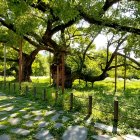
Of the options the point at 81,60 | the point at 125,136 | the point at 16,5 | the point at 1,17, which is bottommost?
the point at 125,136

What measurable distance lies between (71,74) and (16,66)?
74.3 feet

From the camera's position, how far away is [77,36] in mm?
37656

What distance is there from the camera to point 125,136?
357 inches

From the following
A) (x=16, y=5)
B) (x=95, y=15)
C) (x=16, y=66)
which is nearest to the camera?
(x=16, y=5)

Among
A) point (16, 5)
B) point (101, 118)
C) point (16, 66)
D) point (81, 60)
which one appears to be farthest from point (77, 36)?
point (101, 118)

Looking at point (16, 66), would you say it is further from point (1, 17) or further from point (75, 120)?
point (75, 120)

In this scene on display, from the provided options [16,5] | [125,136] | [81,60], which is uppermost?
[16,5]

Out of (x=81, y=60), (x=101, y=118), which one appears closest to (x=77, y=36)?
(x=81, y=60)

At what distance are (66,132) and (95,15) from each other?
9598mm

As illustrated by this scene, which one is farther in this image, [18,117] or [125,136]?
[18,117]

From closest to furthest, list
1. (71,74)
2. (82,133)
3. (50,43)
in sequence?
(82,133)
(50,43)
(71,74)

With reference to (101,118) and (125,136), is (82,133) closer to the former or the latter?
(125,136)

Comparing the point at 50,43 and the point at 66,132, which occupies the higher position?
the point at 50,43

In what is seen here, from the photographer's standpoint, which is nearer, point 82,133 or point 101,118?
point 82,133
